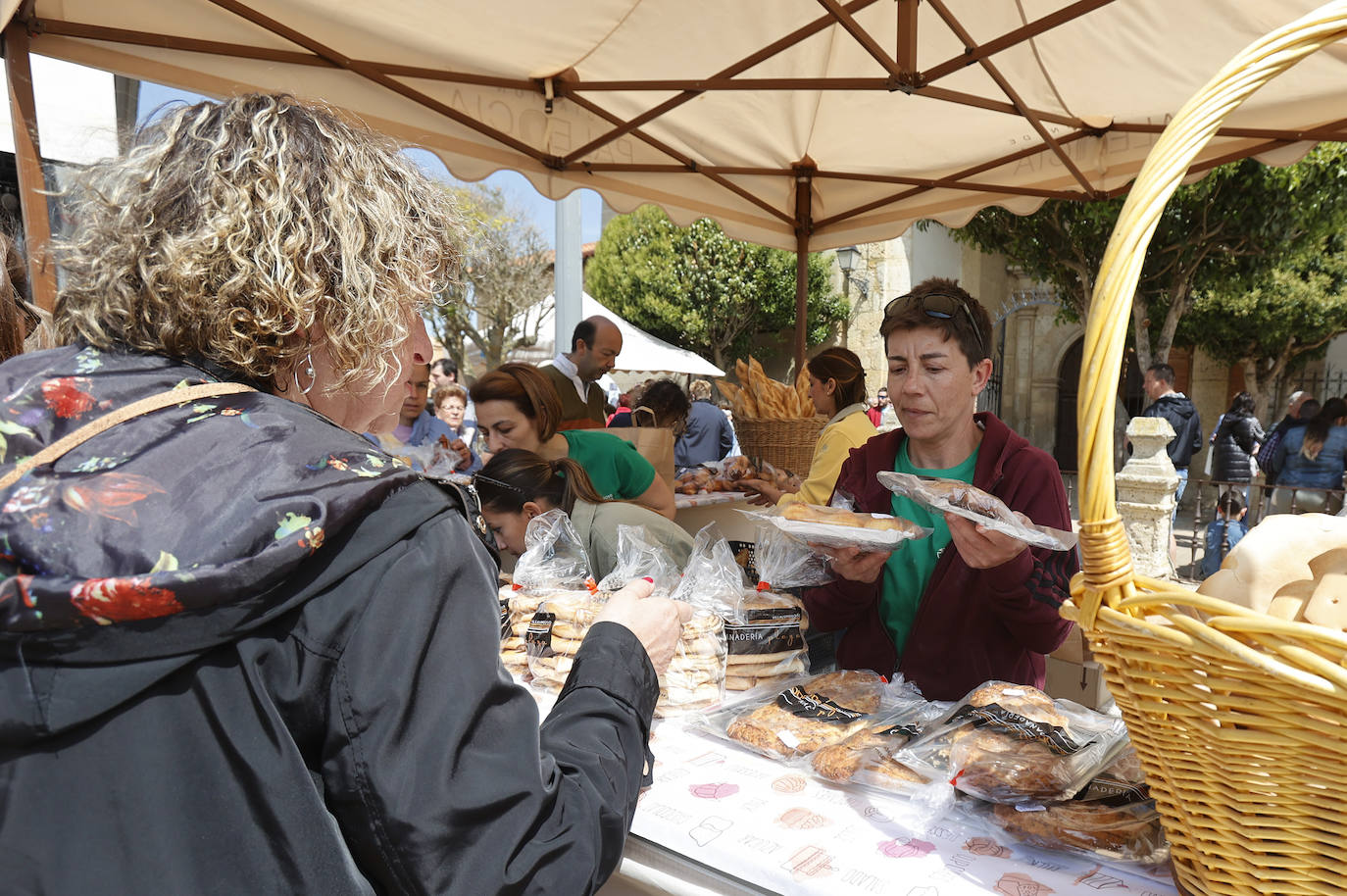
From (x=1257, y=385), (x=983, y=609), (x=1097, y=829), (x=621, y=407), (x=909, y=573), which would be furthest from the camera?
(x=1257, y=385)

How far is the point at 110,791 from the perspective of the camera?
694 mm

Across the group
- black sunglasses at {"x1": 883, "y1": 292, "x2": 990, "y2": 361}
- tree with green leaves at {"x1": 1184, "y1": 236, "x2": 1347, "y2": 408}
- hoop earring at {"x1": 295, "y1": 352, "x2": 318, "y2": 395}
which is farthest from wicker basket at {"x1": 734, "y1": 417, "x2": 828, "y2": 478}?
tree with green leaves at {"x1": 1184, "y1": 236, "x2": 1347, "y2": 408}

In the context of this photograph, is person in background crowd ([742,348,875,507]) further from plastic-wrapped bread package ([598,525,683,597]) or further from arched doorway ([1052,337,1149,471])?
arched doorway ([1052,337,1149,471])

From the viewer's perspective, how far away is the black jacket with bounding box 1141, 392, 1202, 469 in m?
8.30

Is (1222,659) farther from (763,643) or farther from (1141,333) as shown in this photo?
(1141,333)

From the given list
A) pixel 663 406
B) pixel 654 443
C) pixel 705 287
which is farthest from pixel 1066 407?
pixel 654 443

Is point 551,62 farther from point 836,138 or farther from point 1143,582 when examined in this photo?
point 1143,582

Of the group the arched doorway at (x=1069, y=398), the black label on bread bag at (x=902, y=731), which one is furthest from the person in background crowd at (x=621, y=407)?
the arched doorway at (x=1069, y=398)

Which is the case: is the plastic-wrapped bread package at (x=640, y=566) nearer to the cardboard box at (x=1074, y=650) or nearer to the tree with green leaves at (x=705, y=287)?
the cardboard box at (x=1074, y=650)

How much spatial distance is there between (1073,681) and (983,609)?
4.64 feet

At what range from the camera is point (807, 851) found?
1.13 meters

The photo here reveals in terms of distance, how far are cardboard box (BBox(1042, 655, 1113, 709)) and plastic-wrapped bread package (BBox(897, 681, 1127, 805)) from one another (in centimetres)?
176

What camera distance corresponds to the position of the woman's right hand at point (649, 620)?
4.03 feet

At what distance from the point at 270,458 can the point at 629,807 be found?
1.91 ft
